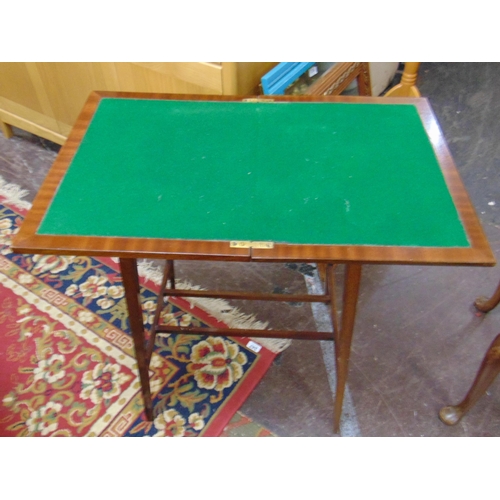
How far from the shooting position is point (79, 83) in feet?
6.90

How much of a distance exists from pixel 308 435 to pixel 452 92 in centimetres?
268

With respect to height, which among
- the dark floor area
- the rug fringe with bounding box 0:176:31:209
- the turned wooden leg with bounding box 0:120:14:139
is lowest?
the dark floor area

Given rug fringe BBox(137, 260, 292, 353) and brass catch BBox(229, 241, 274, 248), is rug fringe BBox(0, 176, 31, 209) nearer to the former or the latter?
rug fringe BBox(137, 260, 292, 353)

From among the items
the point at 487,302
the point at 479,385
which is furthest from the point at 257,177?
the point at 487,302

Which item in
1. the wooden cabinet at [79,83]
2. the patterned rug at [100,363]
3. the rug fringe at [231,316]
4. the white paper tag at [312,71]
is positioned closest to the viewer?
the patterned rug at [100,363]

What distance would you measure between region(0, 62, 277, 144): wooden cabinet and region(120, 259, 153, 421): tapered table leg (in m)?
0.81

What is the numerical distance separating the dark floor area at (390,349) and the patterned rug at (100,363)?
4.3 inches

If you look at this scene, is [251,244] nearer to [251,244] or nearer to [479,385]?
[251,244]

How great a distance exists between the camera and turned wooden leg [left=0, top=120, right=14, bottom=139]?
264cm

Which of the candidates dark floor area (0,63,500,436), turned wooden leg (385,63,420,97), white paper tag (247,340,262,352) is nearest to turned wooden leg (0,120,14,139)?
dark floor area (0,63,500,436)

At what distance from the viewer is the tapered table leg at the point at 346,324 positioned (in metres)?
1.07

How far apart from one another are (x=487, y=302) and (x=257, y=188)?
1.26 m

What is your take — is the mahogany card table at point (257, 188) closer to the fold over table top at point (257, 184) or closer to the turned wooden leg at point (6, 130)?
the fold over table top at point (257, 184)

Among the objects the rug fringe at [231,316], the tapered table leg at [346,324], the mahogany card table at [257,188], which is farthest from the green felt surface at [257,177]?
the rug fringe at [231,316]
